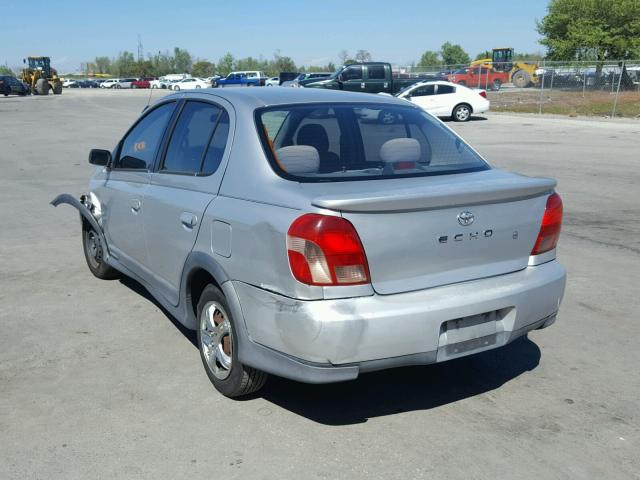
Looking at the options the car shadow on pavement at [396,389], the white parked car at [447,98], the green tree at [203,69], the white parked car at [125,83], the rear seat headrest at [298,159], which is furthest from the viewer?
the green tree at [203,69]

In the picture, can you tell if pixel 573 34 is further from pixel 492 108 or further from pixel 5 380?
pixel 5 380

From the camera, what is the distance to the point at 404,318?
335 cm

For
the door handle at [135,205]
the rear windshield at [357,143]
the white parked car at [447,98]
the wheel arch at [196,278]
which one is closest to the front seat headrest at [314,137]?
the rear windshield at [357,143]

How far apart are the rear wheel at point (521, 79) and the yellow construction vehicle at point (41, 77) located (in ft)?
120

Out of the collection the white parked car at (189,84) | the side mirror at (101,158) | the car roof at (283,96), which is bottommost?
the white parked car at (189,84)

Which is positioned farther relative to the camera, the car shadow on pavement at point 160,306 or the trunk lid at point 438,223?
the car shadow on pavement at point 160,306

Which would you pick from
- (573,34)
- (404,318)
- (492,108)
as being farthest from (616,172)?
(573,34)

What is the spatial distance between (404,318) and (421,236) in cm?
41

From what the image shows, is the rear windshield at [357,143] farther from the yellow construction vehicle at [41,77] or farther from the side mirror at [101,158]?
the yellow construction vehicle at [41,77]

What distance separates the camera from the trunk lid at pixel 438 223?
3.34 meters

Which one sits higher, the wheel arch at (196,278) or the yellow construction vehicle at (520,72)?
the wheel arch at (196,278)

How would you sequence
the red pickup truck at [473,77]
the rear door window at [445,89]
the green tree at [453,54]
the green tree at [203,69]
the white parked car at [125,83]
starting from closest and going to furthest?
the rear door window at [445,89] < the red pickup truck at [473,77] < the white parked car at [125,83] < the green tree at [203,69] < the green tree at [453,54]

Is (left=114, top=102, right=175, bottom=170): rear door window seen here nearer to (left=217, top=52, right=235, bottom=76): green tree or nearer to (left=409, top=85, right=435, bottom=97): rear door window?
(left=409, top=85, right=435, bottom=97): rear door window

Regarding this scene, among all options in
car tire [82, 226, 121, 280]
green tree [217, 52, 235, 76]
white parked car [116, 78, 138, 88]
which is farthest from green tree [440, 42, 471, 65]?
car tire [82, 226, 121, 280]
